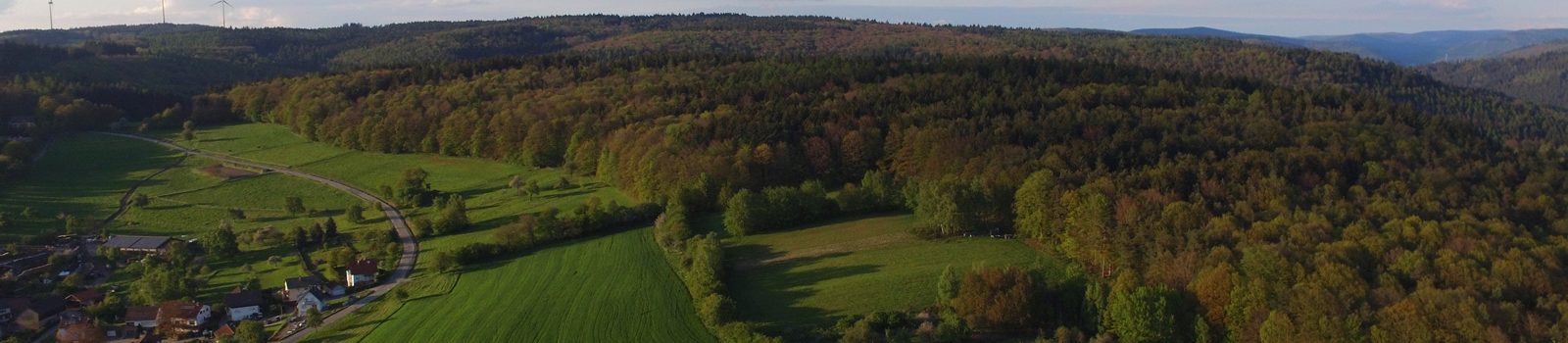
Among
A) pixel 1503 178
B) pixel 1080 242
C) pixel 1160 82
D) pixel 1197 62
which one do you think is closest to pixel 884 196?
pixel 1080 242

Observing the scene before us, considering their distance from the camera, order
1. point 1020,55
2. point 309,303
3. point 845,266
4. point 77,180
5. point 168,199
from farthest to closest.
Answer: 1. point 1020,55
2. point 77,180
3. point 168,199
4. point 845,266
5. point 309,303

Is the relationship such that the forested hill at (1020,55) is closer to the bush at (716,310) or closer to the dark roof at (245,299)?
the bush at (716,310)

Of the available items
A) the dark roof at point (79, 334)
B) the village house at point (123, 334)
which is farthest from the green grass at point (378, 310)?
the dark roof at point (79, 334)

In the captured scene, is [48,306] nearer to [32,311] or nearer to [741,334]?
[32,311]

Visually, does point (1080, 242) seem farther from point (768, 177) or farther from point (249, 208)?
point (249, 208)

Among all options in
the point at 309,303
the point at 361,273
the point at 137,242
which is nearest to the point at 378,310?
the point at 309,303

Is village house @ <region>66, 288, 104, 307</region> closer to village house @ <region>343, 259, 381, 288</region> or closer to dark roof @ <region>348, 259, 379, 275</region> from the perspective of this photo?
village house @ <region>343, 259, 381, 288</region>
